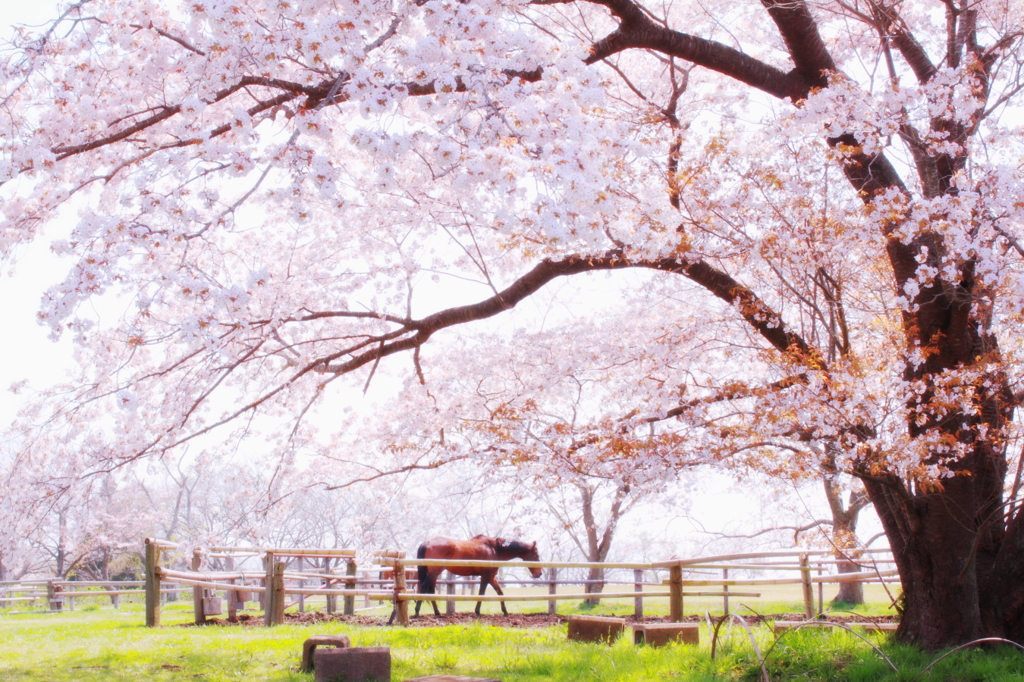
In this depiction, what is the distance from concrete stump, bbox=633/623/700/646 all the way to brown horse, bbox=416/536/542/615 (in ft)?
14.8

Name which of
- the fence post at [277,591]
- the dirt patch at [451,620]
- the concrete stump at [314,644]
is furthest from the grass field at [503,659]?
the dirt patch at [451,620]

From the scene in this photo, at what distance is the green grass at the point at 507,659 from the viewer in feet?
16.9

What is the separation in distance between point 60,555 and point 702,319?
25.9 metres

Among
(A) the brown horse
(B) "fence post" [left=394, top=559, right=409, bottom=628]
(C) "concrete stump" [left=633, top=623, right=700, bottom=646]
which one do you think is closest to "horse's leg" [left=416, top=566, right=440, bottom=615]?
(A) the brown horse

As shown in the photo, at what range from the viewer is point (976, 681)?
16.0ft

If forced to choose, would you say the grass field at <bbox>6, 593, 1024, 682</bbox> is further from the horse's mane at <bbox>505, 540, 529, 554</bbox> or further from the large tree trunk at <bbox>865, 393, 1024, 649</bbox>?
the horse's mane at <bbox>505, 540, 529, 554</bbox>

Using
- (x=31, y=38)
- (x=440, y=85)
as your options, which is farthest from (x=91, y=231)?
(x=440, y=85)

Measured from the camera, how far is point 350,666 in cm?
499

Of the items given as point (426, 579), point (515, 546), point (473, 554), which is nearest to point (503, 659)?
point (426, 579)

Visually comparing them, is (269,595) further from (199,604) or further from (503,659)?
(503,659)

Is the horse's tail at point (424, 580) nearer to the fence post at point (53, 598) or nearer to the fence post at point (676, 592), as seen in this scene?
the fence post at point (676, 592)

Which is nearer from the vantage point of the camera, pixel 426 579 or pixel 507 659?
pixel 507 659

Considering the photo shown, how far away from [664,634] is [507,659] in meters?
1.59

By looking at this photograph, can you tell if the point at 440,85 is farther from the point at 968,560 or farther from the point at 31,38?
the point at 968,560
